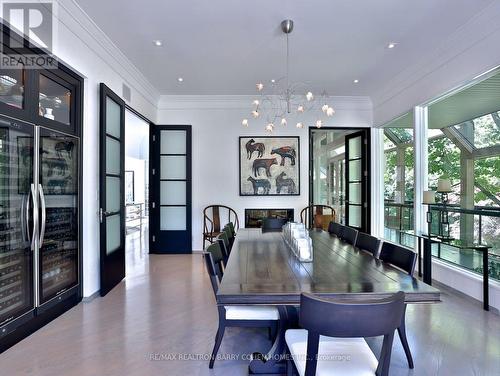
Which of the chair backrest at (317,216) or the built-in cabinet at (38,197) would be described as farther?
the chair backrest at (317,216)

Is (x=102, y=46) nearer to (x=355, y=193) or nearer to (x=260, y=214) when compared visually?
(x=260, y=214)

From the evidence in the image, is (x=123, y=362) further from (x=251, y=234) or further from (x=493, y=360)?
(x=493, y=360)

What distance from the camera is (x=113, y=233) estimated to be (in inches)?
152

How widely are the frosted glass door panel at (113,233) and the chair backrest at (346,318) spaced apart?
3116mm

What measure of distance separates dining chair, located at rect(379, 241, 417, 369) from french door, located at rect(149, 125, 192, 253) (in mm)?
4133

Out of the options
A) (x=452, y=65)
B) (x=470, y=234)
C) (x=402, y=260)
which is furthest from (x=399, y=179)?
(x=402, y=260)

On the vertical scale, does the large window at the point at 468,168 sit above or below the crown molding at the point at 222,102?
below

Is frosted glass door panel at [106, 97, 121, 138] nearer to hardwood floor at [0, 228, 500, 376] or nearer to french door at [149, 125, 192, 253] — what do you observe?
french door at [149, 125, 192, 253]

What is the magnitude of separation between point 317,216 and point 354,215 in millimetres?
832

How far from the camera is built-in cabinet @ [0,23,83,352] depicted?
2.35 meters

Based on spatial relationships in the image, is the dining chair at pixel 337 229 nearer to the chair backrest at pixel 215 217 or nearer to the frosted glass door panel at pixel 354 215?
the chair backrest at pixel 215 217

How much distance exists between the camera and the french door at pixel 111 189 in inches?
137

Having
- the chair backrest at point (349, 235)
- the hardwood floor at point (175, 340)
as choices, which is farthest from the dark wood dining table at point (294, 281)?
the hardwood floor at point (175, 340)

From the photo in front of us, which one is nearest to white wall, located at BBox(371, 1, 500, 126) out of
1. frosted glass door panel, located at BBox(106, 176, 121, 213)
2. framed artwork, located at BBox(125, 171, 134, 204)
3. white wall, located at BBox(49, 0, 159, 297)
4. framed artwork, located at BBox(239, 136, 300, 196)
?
framed artwork, located at BBox(239, 136, 300, 196)
